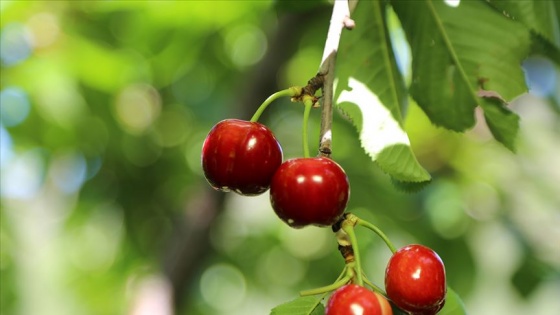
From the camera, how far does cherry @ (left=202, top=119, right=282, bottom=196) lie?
1060mm

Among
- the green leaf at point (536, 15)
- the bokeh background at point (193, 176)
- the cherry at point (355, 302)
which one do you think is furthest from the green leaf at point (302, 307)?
the bokeh background at point (193, 176)

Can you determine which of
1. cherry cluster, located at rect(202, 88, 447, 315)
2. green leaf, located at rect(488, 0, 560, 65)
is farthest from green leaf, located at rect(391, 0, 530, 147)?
cherry cluster, located at rect(202, 88, 447, 315)

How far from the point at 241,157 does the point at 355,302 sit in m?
0.28

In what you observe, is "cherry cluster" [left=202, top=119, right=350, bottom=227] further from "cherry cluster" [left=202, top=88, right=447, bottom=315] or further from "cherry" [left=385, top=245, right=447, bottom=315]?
"cherry" [left=385, top=245, right=447, bottom=315]

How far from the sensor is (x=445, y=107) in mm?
1524

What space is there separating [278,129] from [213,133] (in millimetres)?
2353

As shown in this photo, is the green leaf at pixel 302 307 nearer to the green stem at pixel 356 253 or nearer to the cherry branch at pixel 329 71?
the green stem at pixel 356 253

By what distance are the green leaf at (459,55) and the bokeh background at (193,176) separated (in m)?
0.97

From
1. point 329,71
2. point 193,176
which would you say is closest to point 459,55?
point 329,71

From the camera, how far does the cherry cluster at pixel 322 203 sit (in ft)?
3.14

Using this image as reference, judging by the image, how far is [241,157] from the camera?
106 cm

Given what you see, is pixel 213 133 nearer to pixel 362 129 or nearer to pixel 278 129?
pixel 362 129

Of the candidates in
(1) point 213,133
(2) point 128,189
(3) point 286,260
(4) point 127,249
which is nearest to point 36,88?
(2) point 128,189

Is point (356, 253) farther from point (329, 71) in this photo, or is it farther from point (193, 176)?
point (193, 176)
